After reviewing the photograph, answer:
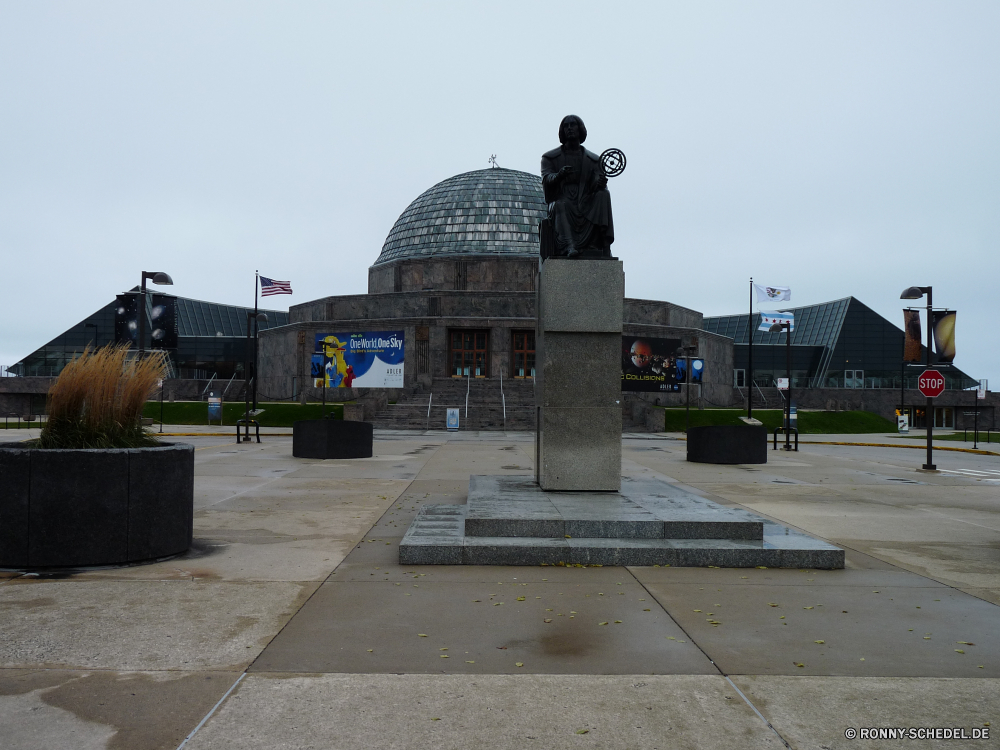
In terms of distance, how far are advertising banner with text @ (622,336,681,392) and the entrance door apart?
5.69 m

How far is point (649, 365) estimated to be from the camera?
31.5m

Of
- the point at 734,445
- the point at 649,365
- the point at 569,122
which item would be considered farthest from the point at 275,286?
the point at 569,122

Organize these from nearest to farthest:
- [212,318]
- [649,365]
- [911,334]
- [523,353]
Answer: [911,334] < [523,353] < [649,365] < [212,318]

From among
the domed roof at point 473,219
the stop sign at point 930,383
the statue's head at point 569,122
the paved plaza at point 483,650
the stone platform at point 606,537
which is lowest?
the paved plaza at point 483,650

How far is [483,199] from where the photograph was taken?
130 ft

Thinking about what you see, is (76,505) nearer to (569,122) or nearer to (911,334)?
(569,122)

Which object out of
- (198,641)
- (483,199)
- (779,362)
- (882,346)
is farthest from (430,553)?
(882,346)

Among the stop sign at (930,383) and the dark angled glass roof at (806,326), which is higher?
the dark angled glass roof at (806,326)

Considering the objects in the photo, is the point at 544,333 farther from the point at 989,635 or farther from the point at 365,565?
the point at 989,635

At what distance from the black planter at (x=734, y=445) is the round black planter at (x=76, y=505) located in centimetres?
1042

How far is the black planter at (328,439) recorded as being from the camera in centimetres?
1323

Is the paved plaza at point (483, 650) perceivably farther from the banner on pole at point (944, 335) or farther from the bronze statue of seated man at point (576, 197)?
the banner on pole at point (944, 335)

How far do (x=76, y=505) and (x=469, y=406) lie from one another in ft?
75.5

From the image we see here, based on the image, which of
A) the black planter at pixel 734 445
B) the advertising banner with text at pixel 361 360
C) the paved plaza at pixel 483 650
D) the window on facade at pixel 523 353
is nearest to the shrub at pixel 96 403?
the paved plaza at pixel 483 650
